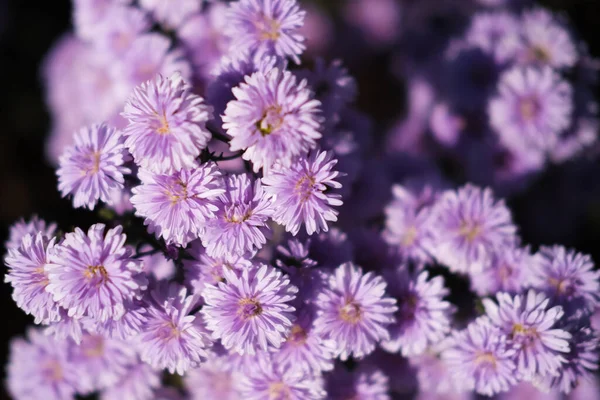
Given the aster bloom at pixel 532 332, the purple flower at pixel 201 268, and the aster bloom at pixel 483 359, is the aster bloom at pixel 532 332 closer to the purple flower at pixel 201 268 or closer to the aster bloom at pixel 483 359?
the aster bloom at pixel 483 359

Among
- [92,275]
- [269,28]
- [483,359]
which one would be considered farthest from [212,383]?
[269,28]

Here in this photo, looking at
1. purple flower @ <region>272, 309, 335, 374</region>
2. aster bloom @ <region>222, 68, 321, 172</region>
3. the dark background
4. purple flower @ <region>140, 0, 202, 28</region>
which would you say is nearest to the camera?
aster bloom @ <region>222, 68, 321, 172</region>

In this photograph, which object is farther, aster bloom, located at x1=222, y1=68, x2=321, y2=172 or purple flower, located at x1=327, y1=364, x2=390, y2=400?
purple flower, located at x1=327, y1=364, x2=390, y2=400

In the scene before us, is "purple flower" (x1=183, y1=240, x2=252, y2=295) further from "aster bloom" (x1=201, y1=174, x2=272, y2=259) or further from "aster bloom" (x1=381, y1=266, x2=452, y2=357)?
"aster bloom" (x1=381, y1=266, x2=452, y2=357)

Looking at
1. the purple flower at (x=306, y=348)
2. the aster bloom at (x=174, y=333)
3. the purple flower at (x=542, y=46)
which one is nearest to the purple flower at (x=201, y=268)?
the aster bloom at (x=174, y=333)

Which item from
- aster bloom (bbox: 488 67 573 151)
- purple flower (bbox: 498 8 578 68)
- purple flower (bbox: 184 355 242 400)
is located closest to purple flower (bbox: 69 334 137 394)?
purple flower (bbox: 184 355 242 400)

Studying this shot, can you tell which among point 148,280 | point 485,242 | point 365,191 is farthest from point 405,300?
point 148,280
